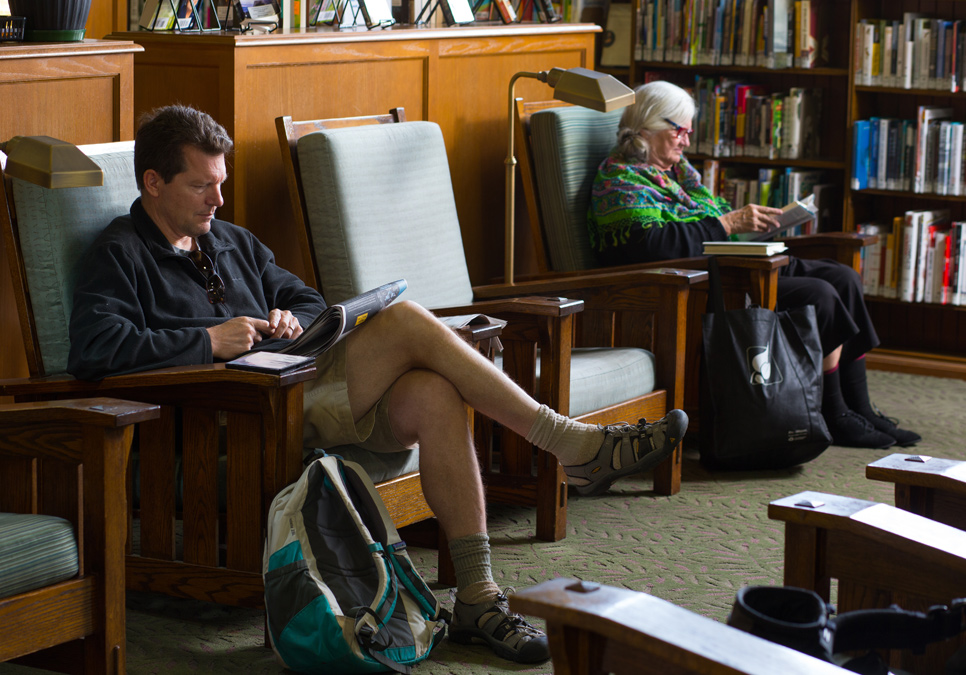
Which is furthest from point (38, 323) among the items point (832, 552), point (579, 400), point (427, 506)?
point (832, 552)

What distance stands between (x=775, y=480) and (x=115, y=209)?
1.98 meters

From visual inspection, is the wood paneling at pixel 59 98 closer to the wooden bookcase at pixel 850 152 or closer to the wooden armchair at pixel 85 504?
the wooden armchair at pixel 85 504

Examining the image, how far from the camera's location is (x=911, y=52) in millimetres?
4703

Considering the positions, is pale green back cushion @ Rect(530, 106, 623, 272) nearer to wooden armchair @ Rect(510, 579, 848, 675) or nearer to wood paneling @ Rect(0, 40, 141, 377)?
wood paneling @ Rect(0, 40, 141, 377)

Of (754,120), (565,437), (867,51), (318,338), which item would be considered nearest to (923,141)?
(867,51)

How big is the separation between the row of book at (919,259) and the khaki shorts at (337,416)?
9.99ft

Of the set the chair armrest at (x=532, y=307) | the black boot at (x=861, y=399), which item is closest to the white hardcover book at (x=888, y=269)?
the black boot at (x=861, y=399)

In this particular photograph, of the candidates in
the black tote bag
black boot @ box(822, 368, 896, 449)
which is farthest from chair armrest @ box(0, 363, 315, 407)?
black boot @ box(822, 368, 896, 449)

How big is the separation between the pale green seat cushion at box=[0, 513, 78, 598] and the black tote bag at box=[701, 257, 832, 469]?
1.97m

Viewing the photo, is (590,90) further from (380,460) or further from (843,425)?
(843,425)

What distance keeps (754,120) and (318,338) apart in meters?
3.35

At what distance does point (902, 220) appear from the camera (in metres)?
4.83

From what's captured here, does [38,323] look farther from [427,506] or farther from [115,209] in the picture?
[427,506]

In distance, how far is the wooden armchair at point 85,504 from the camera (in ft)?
6.01
